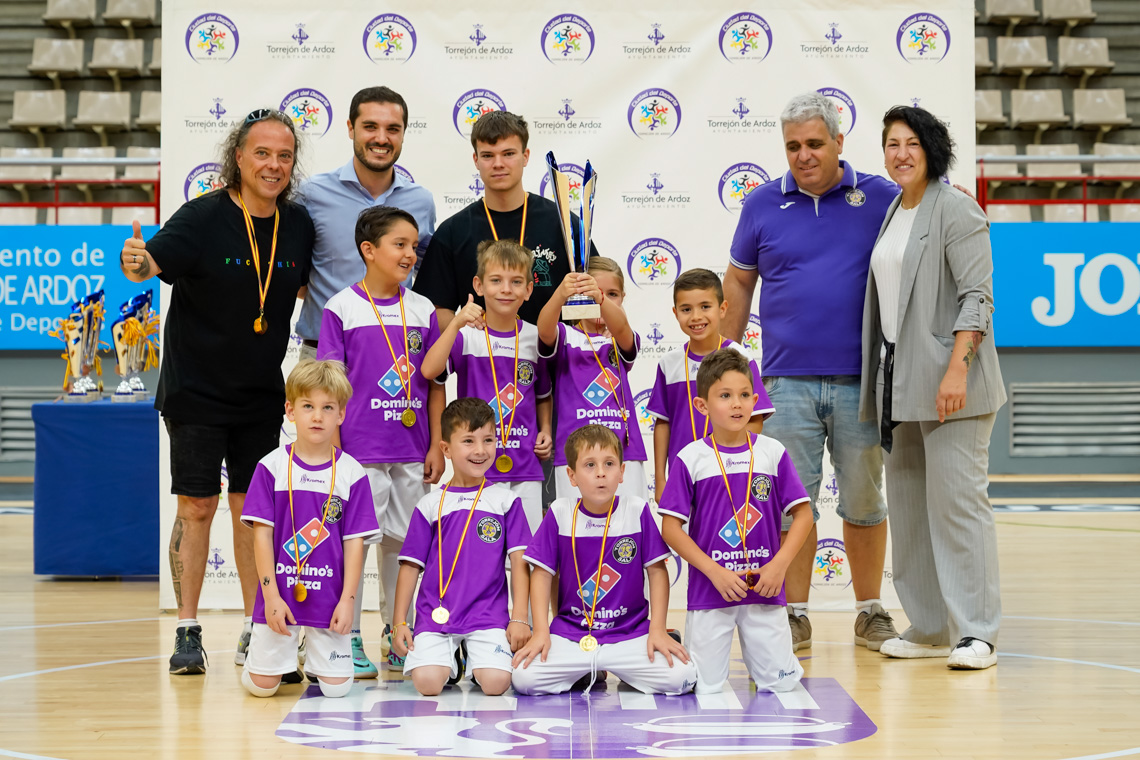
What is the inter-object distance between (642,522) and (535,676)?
60cm

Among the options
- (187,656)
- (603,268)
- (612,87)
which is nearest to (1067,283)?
(612,87)

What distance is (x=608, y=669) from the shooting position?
347cm

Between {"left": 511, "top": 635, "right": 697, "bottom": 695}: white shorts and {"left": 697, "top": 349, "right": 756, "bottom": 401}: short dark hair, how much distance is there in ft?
2.79

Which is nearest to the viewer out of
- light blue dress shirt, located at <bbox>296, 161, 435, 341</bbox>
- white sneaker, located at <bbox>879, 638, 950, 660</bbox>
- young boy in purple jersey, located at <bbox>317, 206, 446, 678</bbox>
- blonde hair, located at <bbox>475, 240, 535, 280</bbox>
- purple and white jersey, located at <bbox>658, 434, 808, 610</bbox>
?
purple and white jersey, located at <bbox>658, 434, 808, 610</bbox>

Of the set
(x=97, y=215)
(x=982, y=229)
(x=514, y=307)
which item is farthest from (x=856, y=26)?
(x=97, y=215)

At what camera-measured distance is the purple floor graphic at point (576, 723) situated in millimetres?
2846

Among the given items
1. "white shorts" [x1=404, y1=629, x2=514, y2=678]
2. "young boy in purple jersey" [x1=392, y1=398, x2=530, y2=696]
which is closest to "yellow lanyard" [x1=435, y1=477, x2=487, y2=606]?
"young boy in purple jersey" [x1=392, y1=398, x2=530, y2=696]

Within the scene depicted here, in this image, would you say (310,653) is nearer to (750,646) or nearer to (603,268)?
(750,646)

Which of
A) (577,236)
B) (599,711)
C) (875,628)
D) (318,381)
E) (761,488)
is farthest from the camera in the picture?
(875,628)

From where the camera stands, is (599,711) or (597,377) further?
(597,377)

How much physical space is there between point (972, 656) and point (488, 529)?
5.61ft

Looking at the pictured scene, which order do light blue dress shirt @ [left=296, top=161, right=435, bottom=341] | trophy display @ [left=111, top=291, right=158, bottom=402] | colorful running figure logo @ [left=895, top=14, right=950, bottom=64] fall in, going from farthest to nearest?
1. trophy display @ [left=111, top=291, right=158, bottom=402]
2. colorful running figure logo @ [left=895, top=14, right=950, bottom=64]
3. light blue dress shirt @ [left=296, top=161, right=435, bottom=341]

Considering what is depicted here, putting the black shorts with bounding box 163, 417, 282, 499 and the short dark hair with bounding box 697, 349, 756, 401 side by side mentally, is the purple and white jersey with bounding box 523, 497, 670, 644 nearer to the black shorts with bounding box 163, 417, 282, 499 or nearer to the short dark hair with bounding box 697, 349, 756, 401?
the short dark hair with bounding box 697, 349, 756, 401

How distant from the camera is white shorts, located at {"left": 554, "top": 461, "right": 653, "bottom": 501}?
3.71 meters
